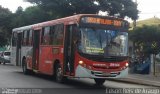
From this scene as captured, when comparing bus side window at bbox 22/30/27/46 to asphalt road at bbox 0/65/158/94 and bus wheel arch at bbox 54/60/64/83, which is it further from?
bus wheel arch at bbox 54/60/64/83

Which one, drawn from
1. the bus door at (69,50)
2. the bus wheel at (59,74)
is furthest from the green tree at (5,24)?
the bus door at (69,50)

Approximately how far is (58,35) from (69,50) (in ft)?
5.79

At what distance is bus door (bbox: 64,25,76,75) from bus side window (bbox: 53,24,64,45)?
26.1 inches

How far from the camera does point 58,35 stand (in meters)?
19.7

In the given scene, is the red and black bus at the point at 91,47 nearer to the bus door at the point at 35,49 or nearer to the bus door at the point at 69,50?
the bus door at the point at 69,50

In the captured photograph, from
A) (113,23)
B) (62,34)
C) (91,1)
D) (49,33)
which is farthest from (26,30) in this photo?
(91,1)

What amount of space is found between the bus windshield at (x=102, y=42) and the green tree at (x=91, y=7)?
2150 cm

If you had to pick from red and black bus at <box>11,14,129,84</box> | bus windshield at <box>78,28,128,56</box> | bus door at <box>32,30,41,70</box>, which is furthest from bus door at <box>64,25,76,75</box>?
bus door at <box>32,30,41,70</box>

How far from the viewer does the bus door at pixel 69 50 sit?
1775 cm

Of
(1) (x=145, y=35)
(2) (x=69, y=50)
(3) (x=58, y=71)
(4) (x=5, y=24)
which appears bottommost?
(3) (x=58, y=71)

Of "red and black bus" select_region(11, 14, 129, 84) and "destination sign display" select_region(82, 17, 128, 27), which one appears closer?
"red and black bus" select_region(11, 14, 129, 84)

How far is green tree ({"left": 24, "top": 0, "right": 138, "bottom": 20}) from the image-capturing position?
128ft

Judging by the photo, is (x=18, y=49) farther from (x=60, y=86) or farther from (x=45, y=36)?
(x=60, y=86)

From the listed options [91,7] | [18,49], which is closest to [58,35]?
[18,49]
